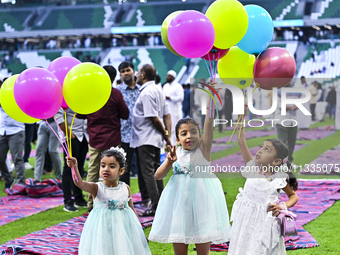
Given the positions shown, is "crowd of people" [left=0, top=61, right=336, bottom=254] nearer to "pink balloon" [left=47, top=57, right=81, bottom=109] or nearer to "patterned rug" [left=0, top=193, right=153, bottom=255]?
"pink balloon" [left=47, top=57, right=81, bottom=109]

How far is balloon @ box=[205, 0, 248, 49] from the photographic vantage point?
96.7 inches

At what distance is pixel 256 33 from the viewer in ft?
8.39

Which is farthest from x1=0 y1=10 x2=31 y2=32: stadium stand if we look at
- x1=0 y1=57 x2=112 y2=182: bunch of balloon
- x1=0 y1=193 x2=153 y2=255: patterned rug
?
x1=0 y1=57 x2=112 y2=182: bunch of balloon

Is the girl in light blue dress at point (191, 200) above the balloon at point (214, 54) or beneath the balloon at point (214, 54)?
beneath

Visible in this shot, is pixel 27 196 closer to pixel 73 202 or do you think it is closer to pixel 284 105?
pixel 73 202

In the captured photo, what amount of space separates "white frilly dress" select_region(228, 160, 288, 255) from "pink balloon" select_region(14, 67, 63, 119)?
126cm

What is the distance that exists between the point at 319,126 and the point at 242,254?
1.14 metres

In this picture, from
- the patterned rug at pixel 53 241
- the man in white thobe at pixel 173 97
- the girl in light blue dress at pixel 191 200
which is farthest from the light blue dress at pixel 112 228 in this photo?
the man in white thobe at pixel 173 97

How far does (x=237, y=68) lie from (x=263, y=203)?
844 millimetres

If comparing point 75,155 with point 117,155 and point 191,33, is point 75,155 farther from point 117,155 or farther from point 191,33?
point 191,33

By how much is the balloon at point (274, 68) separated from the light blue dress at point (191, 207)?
0.59 metres

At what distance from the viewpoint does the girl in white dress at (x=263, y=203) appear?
241cm

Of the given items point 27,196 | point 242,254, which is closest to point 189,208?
point 242,254

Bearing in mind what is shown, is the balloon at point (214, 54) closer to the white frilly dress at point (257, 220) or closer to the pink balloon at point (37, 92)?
the white frilly dress at point (257, 220)
